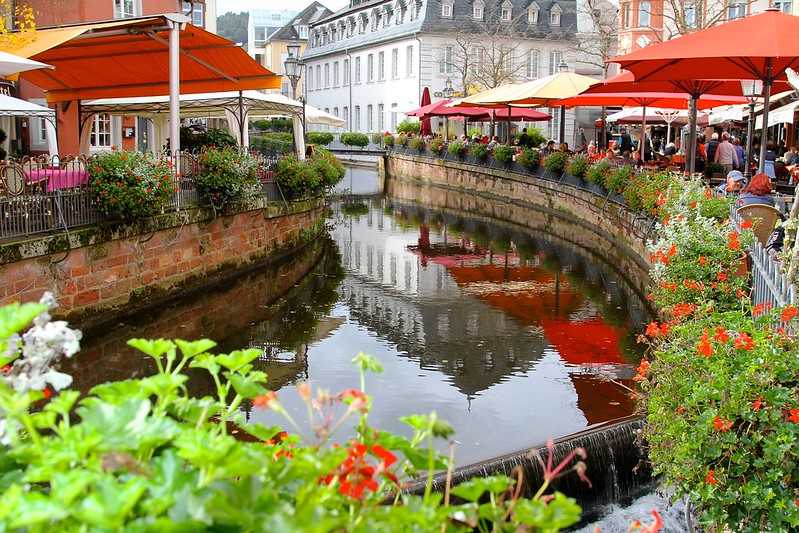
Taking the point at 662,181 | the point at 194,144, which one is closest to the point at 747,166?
the point at 662,181

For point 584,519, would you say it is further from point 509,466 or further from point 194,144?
point 194,144

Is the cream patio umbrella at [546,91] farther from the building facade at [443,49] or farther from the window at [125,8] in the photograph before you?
the building facade at [443,49]

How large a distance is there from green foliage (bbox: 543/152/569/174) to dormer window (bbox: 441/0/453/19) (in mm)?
29594

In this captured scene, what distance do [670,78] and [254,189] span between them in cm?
719

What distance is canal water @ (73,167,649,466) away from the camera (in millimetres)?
9133

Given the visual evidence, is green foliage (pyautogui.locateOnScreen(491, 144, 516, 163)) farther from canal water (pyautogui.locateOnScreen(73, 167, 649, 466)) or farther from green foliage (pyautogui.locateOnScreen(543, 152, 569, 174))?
canal water (pyautogui.locateOnScreen(73, 167, 649, 466))

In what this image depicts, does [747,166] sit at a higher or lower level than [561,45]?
lower

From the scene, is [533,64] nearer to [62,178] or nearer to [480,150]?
[480,150]

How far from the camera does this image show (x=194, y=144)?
827 inches

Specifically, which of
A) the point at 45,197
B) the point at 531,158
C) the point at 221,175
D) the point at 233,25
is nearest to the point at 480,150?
the point at 531,158

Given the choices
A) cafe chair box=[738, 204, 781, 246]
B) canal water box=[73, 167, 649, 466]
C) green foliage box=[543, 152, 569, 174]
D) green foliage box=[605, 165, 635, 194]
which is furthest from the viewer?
green foliage box=[543, 152, 569, 174]

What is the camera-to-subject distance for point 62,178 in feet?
38.0

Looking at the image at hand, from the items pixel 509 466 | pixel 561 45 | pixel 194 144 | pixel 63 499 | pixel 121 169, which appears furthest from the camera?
pixel 561 45

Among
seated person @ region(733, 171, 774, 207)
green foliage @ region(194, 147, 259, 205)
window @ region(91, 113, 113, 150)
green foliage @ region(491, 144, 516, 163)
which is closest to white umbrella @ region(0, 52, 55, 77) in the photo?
green foliage @ region(194, 147, 259, 205)
